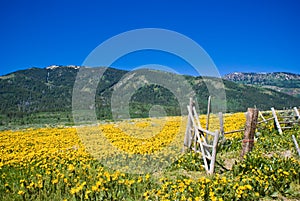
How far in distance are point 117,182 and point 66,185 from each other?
1.43m

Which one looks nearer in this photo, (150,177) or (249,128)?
(150,177)

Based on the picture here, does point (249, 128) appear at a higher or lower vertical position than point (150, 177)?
higher

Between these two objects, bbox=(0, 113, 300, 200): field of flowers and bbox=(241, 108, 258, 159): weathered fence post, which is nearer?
bbox=(0, 113, 300, 200): field of flowers

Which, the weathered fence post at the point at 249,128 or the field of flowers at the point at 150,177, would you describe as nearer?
the field of flowers at the point at 150,177

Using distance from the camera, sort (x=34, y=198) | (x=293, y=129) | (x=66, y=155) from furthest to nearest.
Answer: (x=293, y=129) → (x=66, y=155) → (x=34, y=198)

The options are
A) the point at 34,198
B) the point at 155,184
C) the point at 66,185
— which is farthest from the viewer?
the point at 155,184

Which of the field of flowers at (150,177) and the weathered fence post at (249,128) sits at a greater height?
the weathered fence post at (249,128)

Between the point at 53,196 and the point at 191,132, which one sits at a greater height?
the point at 191,132

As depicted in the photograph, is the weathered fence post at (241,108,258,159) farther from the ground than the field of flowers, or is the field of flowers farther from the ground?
the weathered fence post at (241,108,258,159)

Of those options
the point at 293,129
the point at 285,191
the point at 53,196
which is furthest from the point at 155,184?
the point at 293,129

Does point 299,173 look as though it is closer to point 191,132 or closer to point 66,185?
point 191,132

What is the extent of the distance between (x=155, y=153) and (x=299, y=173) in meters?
6.13

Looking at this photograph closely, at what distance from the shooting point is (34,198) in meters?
7.14

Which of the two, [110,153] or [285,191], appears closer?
[285,191]
